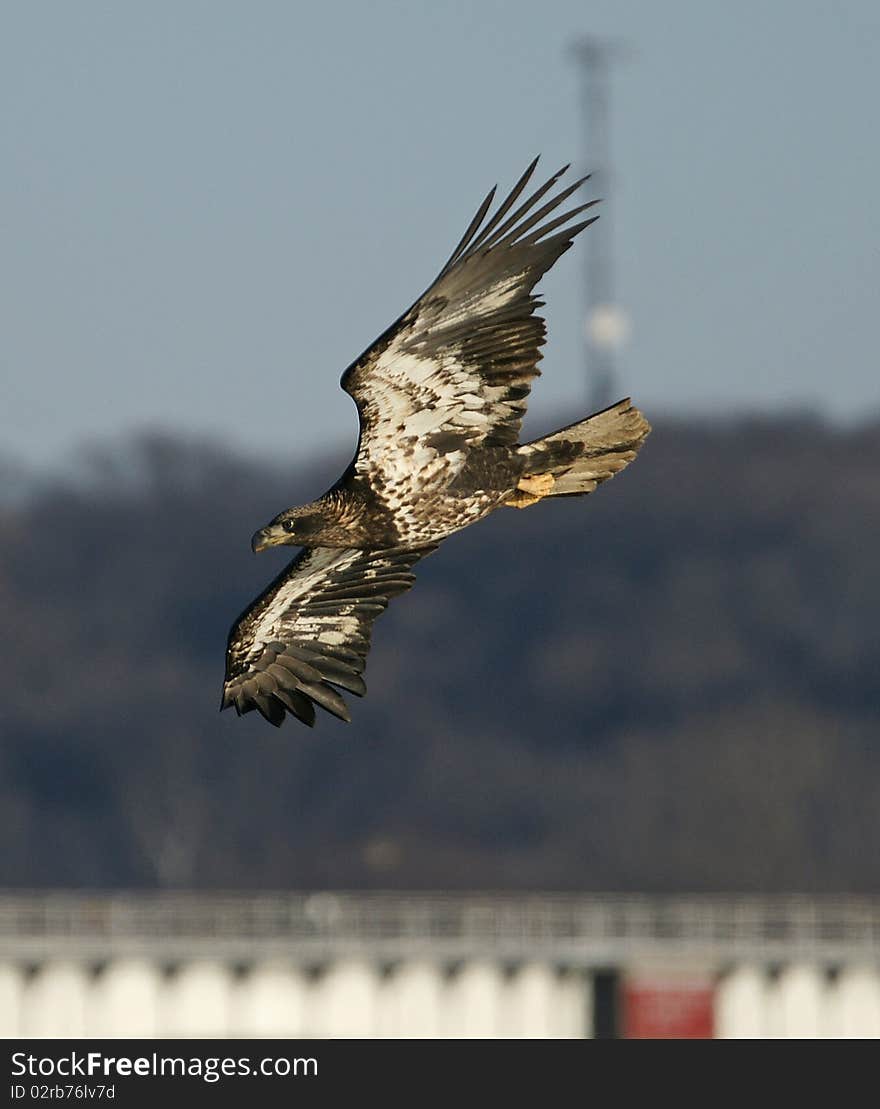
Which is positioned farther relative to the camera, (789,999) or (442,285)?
(789,999)

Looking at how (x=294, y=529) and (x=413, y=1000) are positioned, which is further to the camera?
(x=413, y=1000)

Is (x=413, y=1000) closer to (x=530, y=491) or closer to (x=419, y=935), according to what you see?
(x=419, y=935)

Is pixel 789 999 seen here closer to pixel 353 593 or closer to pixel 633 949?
pixel 633 949

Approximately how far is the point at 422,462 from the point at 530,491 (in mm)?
524

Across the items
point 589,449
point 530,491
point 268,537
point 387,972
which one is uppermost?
point 387,972

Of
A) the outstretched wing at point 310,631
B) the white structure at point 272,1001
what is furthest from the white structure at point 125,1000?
the outstretched wing at point 310,631

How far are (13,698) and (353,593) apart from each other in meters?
153

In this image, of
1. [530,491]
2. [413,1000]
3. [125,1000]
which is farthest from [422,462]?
A: [413,1000]

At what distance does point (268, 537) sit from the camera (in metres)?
14.6

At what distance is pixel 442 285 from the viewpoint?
14836 mm

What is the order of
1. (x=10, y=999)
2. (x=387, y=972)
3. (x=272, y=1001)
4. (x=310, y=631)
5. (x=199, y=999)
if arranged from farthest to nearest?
(x=387, y=972) < (x=272, y=1001) < (x=199, y=999) < (x=10, y=999) < (x=310, y=631)

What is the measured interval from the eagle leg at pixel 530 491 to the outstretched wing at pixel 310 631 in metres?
0.64
